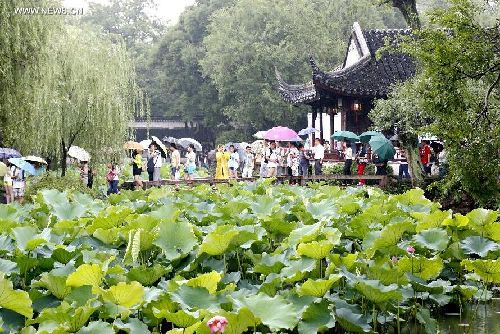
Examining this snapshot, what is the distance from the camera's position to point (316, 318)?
3.18 metres

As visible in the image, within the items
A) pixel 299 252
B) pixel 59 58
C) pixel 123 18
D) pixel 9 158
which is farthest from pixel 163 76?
pixel 299 252

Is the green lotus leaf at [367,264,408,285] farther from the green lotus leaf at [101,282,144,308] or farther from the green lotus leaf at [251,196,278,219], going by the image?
the green lotus leaf at [251,196,278,219]

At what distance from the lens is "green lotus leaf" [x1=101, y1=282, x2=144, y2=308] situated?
291 cm

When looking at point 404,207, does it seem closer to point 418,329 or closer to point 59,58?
point 418,329

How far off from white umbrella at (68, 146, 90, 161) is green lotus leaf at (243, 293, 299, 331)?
13.0m

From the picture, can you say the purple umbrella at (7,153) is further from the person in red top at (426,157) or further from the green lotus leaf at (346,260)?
the green lotus leaf at (346,260)

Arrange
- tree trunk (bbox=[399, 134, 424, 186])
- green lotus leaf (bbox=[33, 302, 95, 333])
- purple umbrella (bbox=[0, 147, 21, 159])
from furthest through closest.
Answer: tree trunk (bbox=[399, 134, 424, 186]) < purple umbrella (bbox=[0, 147, 21, 159]) < green lotus leaf (bbox=[33, 302, 95, 333])

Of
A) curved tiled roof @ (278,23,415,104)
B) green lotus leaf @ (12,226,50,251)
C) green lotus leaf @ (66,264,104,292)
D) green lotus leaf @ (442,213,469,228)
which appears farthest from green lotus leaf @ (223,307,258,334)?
curved tiled roof @ (278,23,415,104)

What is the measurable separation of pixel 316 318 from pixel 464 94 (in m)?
6.88

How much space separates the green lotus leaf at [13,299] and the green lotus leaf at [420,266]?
1920 millimetres

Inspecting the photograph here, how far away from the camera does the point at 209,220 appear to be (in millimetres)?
5766

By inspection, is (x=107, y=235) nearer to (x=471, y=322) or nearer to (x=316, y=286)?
(x=316, y=286)

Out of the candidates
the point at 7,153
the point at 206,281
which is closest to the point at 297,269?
the point at 206,281

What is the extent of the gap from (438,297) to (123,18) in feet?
173
